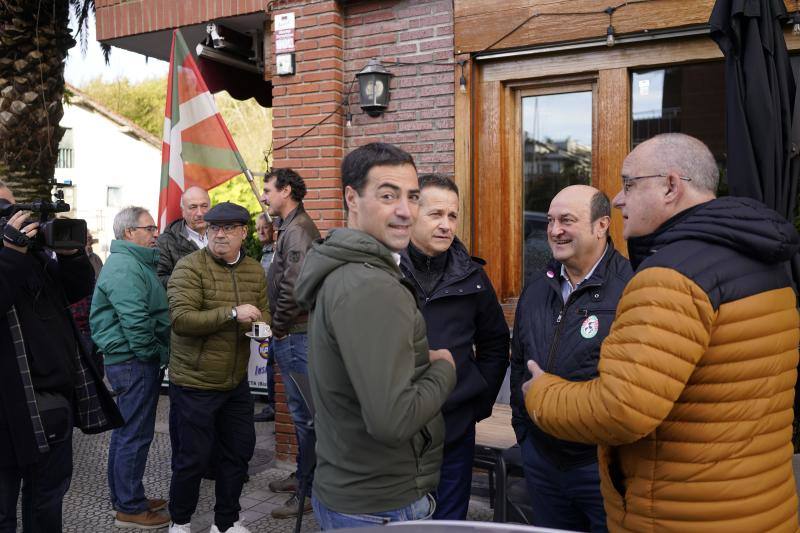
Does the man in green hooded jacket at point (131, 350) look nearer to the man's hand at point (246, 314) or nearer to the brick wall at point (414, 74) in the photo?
the man's hand at point (246, 314)

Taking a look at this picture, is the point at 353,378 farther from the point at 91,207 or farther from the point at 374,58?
the point at 91,207

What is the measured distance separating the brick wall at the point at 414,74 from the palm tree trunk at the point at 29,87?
16.7 feet

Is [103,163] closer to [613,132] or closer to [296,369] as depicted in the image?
[296,369]

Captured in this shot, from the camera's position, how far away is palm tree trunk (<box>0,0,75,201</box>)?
28.1 ft

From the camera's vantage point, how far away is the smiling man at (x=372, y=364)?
1.87m

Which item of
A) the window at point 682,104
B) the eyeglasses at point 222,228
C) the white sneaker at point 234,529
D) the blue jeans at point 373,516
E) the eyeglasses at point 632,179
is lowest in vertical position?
the white sneaker at point 234,529

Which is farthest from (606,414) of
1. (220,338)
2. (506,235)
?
(506,235)

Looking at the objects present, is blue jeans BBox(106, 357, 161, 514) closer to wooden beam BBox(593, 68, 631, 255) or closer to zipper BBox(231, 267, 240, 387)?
zipper BBox(231, 267, 240, 387)

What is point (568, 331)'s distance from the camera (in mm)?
2842

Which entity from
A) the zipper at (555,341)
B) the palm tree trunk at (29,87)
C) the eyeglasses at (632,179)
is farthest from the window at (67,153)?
the eyeglasses at (632,179)

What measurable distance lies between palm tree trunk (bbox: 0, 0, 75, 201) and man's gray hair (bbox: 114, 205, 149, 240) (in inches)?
176

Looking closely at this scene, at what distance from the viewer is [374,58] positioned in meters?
5.41

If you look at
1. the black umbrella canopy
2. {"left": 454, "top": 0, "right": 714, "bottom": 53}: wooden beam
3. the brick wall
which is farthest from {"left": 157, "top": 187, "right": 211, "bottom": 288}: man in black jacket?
the black umbrella canopy

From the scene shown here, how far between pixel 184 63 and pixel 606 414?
511 cm
